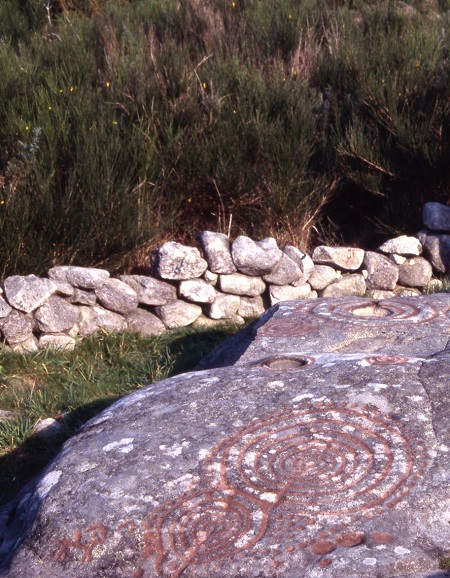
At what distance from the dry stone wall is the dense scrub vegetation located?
302 millimetres

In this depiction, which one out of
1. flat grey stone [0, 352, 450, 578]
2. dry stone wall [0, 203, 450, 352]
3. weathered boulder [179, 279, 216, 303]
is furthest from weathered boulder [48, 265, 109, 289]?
flat grey stone [0, 352, 450, 578]

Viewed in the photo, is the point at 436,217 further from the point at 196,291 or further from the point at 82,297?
the point at 82,297

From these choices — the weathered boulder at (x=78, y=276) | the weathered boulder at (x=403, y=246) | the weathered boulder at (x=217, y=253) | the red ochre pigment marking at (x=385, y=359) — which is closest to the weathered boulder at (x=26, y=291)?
the weathered boulder at (x=78, y=276)

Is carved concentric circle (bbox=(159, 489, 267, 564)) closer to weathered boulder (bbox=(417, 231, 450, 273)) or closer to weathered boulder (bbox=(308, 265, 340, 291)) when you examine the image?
weathered boulder (bbox=(308, 265, 340, 291))

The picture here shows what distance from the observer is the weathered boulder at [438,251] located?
19.3 feet

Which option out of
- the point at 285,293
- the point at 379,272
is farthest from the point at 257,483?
the point at 379,272

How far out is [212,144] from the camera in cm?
600

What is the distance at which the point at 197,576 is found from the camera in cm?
184

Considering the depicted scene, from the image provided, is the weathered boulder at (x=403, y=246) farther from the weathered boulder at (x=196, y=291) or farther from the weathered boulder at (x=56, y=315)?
the weathered boulder at (x=56, y=315)

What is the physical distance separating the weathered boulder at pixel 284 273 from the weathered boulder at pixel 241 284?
0.23 ft

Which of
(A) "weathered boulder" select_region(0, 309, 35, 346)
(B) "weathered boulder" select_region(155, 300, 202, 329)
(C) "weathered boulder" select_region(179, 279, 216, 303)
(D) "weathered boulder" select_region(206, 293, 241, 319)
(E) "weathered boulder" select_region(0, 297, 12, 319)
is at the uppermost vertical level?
(E) "weathered boulder" select_region(0, 297, 12, 319)

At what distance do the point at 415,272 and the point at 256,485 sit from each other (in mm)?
4036

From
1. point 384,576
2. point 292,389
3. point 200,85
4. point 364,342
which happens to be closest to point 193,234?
point 200,85

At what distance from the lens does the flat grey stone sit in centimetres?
188
